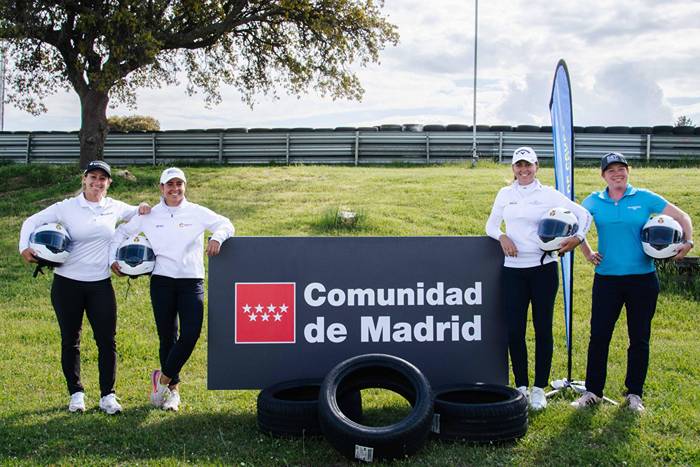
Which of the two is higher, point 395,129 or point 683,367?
point 395,129

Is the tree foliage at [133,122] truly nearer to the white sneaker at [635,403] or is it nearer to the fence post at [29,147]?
the fence post at [29,147]

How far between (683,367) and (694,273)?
11.1ft

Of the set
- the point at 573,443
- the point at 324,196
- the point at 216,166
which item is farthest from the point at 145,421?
the point at 216,166

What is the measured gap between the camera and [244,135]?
26.0 meters

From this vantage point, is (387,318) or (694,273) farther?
(694,273)

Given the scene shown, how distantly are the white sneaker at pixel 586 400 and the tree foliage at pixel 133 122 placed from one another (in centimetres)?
3471

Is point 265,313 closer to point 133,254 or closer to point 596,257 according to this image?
point 133,254

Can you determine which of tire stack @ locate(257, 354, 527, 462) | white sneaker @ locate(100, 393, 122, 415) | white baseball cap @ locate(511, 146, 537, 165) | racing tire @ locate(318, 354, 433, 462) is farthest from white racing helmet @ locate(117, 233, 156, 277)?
white baseball cap @ locate(511, 146, 537, 165)

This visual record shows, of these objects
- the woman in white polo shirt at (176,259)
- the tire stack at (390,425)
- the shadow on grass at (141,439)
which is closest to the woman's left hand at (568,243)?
the tire stack at (390,425)

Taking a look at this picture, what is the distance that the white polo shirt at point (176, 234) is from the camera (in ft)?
Answer: 19.1

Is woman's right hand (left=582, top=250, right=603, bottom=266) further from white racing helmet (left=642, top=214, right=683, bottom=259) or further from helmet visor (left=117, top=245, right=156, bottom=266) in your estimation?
helmet visor (left=117, top=245, right=156, bottom=266)

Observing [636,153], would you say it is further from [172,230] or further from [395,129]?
[172,230]

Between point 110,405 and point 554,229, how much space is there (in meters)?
3.85

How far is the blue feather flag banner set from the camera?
655cm
